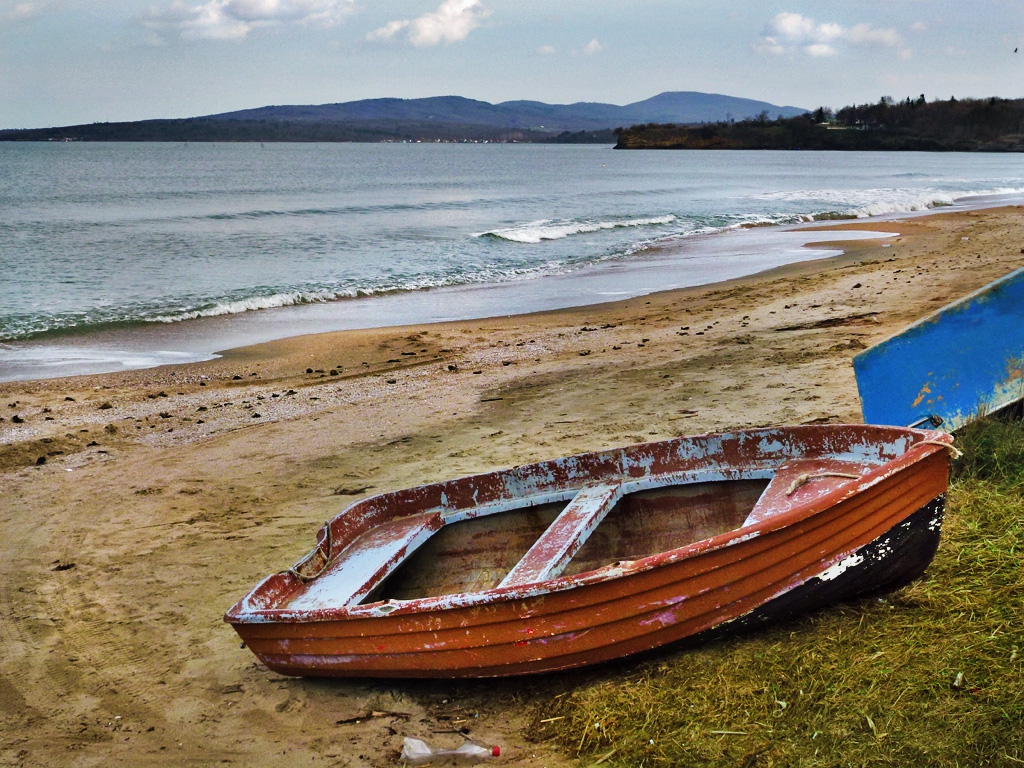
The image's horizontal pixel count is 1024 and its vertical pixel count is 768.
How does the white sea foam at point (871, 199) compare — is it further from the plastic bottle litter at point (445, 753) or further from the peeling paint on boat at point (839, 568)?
the plastic bottle litter at point (445, 753)

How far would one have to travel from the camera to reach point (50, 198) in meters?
44.4

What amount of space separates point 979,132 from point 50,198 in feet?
370

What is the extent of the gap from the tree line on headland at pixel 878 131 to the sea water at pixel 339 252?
7669cm

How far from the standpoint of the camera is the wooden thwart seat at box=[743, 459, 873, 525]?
405cm

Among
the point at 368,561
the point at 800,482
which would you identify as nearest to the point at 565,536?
the point at 368,561

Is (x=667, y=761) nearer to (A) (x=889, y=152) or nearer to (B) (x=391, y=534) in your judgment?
(B) (x=391, y=534)

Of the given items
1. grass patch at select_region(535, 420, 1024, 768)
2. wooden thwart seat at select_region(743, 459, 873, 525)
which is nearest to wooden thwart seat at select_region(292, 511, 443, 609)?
grass patch at select_region(535, 420, 1024, 768)

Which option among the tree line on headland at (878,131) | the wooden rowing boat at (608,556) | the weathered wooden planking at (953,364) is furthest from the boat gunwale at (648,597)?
the tree line on headland at (878,131)

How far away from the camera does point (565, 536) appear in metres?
4.31

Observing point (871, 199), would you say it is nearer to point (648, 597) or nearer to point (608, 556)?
point (608, 556)

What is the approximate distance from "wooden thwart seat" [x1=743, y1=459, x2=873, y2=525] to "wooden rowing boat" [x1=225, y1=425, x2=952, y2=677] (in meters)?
0.01

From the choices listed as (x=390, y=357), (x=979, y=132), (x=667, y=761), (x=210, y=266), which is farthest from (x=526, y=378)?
(x=979, y=132)

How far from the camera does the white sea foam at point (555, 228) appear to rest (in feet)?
87.6

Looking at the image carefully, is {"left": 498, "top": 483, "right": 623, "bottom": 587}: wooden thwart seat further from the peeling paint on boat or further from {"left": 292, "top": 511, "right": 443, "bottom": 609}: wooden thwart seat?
the peeling paint on boat
